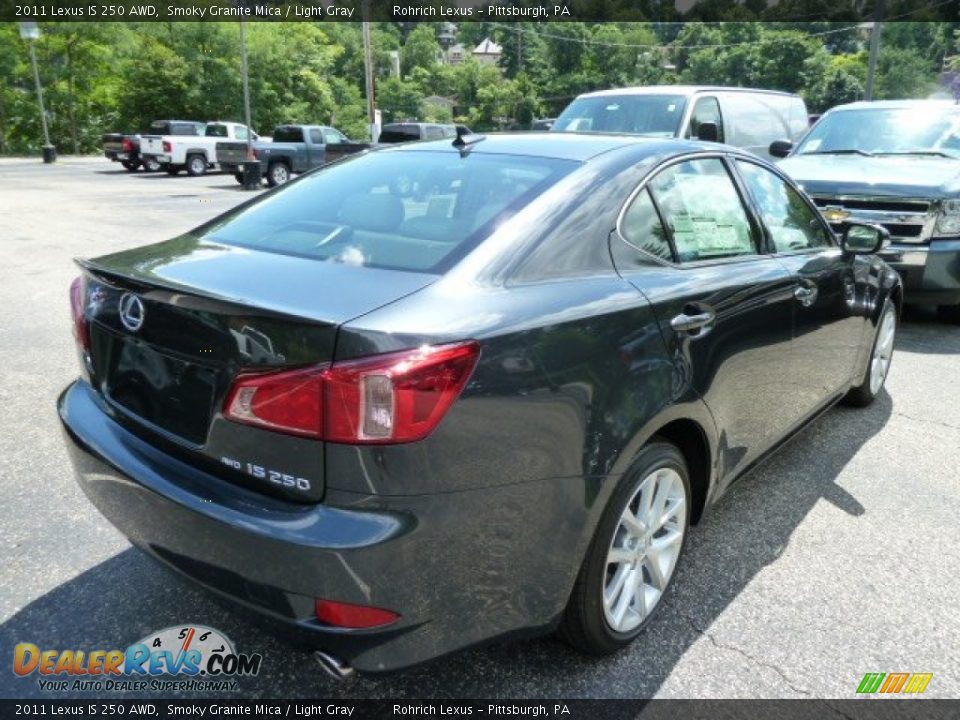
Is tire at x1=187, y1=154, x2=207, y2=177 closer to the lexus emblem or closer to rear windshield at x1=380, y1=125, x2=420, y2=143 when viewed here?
rear windshield at x1=380, y1=125, x2=420, y2=143

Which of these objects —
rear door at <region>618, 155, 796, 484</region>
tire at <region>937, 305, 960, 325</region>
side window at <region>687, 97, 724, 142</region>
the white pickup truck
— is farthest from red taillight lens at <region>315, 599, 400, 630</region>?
the white pickup truck

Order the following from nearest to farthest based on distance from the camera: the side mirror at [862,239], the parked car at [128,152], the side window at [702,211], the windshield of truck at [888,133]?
the side window at [702,211], the side mirror at [862,239], the windshield of truck at [888,133], the parked car at [128,152]

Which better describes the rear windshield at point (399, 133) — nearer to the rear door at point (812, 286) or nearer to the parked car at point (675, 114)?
the parked car at point (675, 114)

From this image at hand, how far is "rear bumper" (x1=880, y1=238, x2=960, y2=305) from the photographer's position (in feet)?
20.5

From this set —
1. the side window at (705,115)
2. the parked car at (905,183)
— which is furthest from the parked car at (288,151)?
the parked car at (905,183)

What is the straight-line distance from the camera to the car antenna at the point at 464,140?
291cm

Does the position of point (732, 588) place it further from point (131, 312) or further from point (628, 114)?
point (628, 114)

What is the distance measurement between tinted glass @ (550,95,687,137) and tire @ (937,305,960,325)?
10.7ft

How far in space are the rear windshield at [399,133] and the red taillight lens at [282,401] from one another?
17518 mm

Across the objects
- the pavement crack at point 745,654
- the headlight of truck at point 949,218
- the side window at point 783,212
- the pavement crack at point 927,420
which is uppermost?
the side window at point 783,212

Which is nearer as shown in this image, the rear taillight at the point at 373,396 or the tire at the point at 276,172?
the rear taillight at the point at 373,396

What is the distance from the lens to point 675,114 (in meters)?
8.57

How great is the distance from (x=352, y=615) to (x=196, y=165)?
1086 inches

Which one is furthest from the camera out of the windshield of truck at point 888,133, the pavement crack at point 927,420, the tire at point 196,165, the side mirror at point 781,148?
the tire at point 196,165
